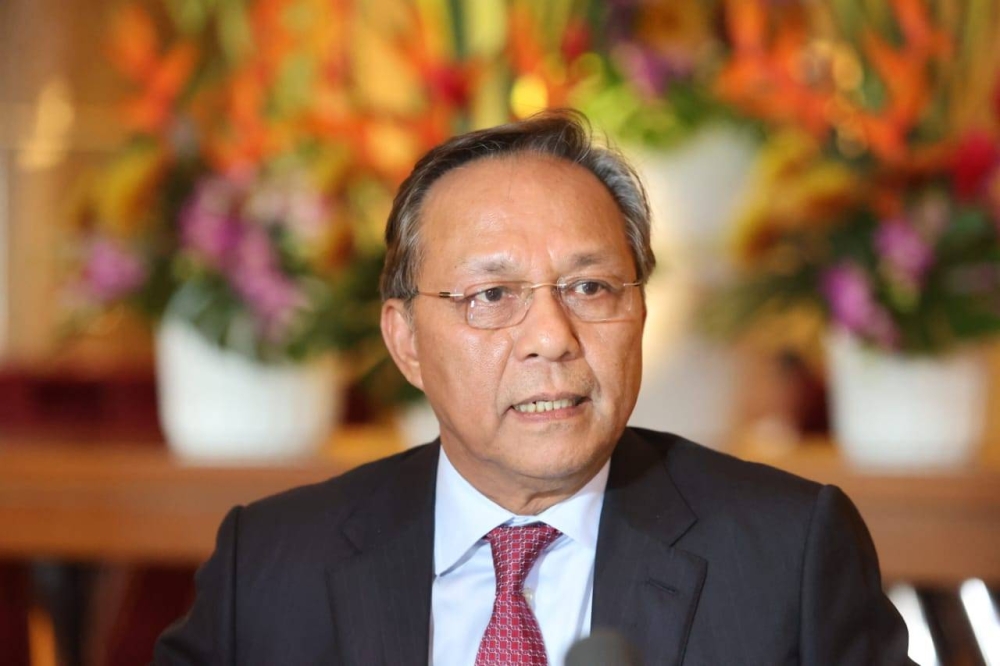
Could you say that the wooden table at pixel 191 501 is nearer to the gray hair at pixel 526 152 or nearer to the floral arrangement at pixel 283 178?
the floral arrangement at pixel 283 178

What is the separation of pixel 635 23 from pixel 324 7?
0.73 m

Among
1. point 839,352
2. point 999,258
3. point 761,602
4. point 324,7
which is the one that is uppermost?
point 324,7

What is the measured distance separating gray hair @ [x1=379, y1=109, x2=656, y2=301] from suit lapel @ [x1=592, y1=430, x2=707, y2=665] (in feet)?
0.93

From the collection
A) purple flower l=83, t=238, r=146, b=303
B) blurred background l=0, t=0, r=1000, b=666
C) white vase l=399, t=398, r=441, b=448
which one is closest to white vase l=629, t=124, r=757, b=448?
blurred background l=0, t=0, r=1000, b=666

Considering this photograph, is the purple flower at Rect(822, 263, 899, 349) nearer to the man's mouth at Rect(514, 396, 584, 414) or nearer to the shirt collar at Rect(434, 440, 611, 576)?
the shirt collar at Rect(434, 440, 611, 576)

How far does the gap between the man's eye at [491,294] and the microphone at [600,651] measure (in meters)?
0.56

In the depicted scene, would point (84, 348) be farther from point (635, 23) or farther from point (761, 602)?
point (761, 602)

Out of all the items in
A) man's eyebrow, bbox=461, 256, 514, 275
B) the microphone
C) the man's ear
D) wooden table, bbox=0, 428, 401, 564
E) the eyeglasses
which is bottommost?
wooden table, bbox=0, 428, 401, 564

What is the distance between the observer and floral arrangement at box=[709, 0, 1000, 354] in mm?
2355

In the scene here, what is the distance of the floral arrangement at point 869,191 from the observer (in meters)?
2.36

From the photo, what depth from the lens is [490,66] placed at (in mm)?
2670

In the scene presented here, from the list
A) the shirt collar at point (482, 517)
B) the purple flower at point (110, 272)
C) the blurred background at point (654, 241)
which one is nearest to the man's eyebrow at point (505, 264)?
the shirt collar at point (482, 517)

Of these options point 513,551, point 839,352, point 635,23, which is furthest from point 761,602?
point 635,23

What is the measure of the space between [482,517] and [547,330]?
0.93ft
